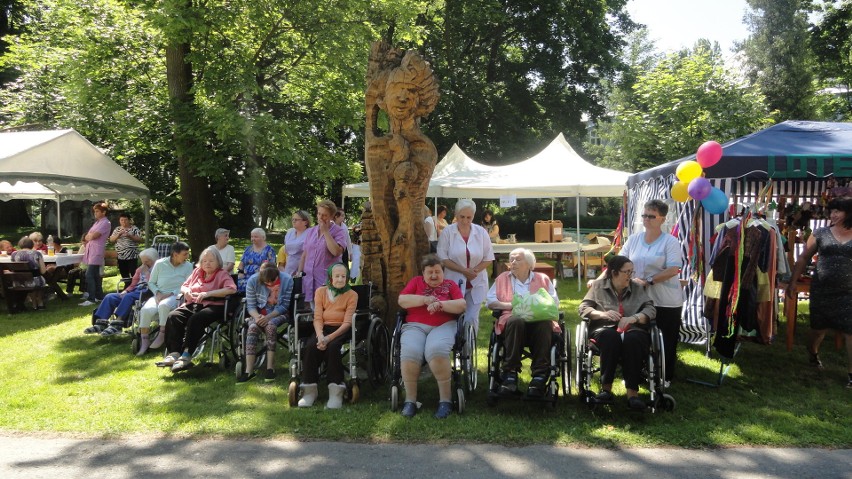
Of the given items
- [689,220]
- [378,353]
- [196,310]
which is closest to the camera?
[378,353]

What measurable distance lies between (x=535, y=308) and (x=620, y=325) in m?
0.64

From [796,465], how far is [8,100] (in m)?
19.9

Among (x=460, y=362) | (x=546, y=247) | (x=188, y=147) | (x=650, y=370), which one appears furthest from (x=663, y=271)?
(x=188, y=147)

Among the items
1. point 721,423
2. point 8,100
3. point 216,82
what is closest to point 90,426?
point 721,423

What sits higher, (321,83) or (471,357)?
(321,83)

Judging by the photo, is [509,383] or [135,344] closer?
[509,383]

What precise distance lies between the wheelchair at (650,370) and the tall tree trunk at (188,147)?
8827 mm

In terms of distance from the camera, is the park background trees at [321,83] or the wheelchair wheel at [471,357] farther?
the park background trees at [321,83]

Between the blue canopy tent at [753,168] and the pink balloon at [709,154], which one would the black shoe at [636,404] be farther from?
the pink balloon at [709,154]

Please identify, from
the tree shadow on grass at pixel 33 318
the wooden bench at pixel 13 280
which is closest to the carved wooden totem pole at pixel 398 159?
the tree shadow on grass at pixel 33 318

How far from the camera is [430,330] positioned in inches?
189

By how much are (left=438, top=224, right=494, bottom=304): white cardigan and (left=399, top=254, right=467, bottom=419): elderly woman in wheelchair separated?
49cm

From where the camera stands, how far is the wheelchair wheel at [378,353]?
515cm

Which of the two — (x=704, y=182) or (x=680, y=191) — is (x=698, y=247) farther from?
(x=704, y=182)
